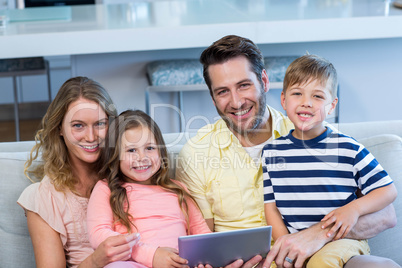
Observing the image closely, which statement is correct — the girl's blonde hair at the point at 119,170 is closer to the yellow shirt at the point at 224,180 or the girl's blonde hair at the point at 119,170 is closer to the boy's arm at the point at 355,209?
the yellow shirt at the point at 224,180

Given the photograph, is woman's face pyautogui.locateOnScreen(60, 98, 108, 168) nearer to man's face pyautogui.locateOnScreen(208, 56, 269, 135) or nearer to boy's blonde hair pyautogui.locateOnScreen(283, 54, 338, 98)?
man's face pyautogui.locateOnScreen(208, 56, 269, 135)

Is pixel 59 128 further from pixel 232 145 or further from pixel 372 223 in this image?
pixel 372 223

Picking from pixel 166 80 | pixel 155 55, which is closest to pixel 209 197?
pixel 166 80

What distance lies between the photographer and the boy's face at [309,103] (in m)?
1.62

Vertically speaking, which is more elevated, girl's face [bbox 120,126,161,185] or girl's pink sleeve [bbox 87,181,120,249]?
girl's face [bbox 120,126,161,185]

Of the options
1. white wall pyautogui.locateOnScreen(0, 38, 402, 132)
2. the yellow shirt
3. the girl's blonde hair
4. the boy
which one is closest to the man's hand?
the boy

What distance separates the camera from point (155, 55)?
316 cm

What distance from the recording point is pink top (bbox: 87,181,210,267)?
5.18 feet

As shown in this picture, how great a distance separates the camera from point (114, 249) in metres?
1.49

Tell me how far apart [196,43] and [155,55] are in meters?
0.37

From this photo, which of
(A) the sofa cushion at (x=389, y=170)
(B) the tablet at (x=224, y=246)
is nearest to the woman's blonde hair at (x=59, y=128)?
(B) the tablet at (x=224, y=246)

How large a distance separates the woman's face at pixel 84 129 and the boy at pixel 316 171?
1.82 feet

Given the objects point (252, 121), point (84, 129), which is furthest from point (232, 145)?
point (84, 129)

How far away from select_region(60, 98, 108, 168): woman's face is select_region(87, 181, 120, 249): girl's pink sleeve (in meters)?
0.12
